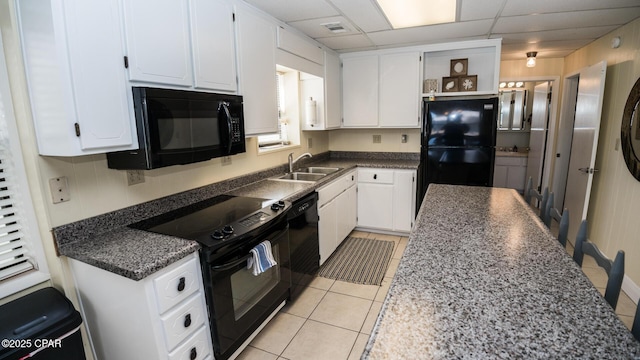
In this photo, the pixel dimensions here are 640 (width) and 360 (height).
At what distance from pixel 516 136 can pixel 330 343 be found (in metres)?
5.21

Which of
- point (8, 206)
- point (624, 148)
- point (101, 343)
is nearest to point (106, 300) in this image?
point (101, 343)

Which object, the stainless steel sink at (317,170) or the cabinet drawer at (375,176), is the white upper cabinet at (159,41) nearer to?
the stainless steel sink at (317,170)

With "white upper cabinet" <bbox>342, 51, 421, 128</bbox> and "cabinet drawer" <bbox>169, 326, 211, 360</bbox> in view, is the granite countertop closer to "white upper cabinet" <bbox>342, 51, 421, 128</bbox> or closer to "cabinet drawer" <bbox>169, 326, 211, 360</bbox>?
"cabinet drawer" <bbox>169, 326, 211, 360</bbox>

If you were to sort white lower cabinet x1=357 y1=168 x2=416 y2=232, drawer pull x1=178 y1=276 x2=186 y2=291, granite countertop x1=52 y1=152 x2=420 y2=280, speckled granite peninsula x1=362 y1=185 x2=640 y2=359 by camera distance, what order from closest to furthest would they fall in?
speckled granite peninsula x1=362 y1=185 x2=640 y2=359 → granite countertop x1=52 y1=152 x2=420 y2=280 → drawer pull x1=178 y1=276 x2=186 y2=291 → white lower cabinet x1=357 y1=168 x2=416 y2=232

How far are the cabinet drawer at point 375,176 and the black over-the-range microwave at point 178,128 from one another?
6.82 feet

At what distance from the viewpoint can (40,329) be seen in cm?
124

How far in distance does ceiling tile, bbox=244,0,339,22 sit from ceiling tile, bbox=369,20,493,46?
0.81 metres

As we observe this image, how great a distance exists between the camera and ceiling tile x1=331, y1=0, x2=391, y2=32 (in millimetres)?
2334

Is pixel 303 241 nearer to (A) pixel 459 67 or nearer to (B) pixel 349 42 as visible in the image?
(B) pixel 349 42

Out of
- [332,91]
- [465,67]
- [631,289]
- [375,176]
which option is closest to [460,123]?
[465,67]

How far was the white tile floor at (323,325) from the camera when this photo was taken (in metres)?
2.03

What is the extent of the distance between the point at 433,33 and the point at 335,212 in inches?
79.8

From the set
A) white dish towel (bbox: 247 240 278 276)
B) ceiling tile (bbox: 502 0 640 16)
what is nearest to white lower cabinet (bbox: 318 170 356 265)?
white dish towel (bbox: 247 240 278 276)

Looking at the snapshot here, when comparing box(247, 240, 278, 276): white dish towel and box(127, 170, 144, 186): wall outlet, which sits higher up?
box(127, 170, 144, 186): wall outlet
